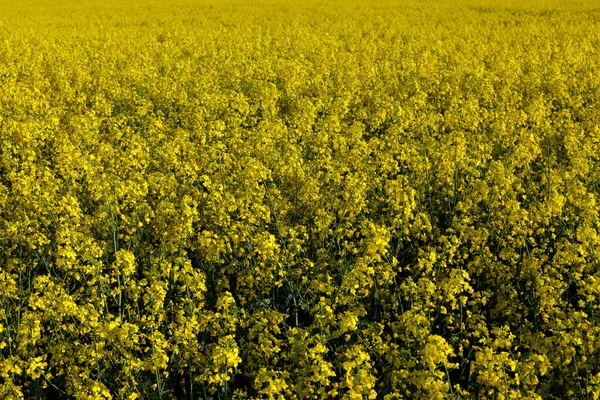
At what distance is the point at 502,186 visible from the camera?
4.89 m

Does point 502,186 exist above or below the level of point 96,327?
above

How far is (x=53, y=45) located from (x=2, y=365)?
42.7ft

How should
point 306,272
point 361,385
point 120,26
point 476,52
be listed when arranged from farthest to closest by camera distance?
point 120,26
point 476,52
point 306,272
point 361,385

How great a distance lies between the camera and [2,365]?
2.96 meters

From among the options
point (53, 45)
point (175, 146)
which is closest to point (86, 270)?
point (175, 146)

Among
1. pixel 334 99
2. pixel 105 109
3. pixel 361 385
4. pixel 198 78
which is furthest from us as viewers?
pixel 198 78

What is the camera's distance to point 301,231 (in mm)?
4406

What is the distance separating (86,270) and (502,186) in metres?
3.53

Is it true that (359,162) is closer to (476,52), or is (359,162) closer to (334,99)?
(334,99)

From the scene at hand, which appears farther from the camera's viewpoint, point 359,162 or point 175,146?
point 175,146

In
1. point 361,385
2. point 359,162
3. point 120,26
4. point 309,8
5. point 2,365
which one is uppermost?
point 309,8

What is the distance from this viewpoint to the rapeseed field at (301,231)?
3201 mm


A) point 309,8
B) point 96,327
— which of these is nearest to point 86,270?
point 96,327

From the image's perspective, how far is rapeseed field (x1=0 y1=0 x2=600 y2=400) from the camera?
3.20 m
